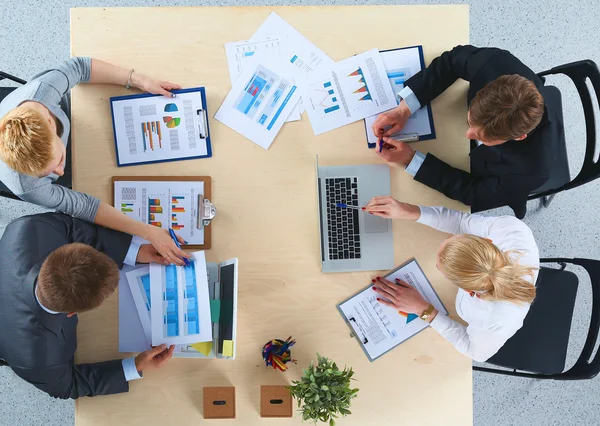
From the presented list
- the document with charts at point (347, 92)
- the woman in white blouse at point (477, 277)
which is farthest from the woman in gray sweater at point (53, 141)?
the woman in white blouse at point (477, 277)

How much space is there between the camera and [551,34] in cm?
237

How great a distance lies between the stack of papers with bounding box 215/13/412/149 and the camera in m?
1.63

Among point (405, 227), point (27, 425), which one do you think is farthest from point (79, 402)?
point (405, 227)

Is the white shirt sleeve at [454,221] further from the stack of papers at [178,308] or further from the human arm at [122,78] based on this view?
the human arm at [122,78]

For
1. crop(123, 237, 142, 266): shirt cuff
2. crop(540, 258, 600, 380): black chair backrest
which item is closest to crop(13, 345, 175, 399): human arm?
crop(123, 237, 142, 266): shirt cuff

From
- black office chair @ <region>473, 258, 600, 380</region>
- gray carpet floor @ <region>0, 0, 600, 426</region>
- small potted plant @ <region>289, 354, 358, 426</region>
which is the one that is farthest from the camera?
gray carpet floor @ <region>0, 0, 600, 426</region>

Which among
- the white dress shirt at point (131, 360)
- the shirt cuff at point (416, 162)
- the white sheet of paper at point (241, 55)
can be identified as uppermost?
the white sheet of paper at point (241, 55)

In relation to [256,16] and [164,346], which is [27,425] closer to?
[164,346]

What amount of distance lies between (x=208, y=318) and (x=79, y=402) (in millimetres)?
530

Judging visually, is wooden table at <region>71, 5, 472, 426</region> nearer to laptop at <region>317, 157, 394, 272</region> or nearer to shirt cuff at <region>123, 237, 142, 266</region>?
laptop at <region>317, 157, 394, 272</region>

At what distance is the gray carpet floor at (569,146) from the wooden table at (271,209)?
787 mm

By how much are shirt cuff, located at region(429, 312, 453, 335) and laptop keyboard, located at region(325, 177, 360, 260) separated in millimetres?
326

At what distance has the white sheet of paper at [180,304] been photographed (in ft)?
4.83

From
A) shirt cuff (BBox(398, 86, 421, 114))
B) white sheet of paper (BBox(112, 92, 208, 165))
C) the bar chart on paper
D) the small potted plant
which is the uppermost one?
the bar chart on paper
